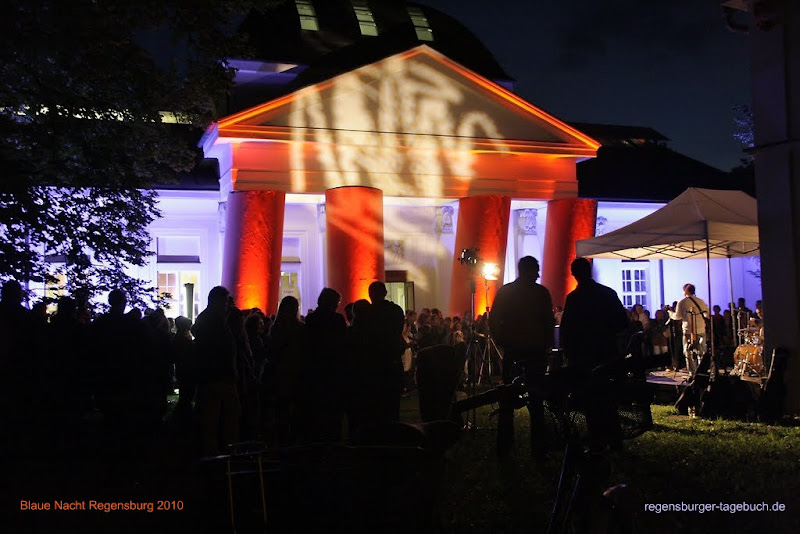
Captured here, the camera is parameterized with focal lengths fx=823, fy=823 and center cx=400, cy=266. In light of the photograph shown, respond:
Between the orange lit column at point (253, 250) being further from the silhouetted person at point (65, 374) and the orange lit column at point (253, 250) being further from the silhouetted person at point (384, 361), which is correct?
the silhouetted person at point (384, 361)

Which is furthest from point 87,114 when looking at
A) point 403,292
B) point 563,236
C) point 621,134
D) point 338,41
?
point 621,134

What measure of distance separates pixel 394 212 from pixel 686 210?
1467cm

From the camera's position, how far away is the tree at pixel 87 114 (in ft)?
33.3

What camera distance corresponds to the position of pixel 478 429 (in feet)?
35.2

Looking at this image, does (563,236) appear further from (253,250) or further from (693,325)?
(253,250)

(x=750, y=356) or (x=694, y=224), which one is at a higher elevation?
(x=694, y=224)

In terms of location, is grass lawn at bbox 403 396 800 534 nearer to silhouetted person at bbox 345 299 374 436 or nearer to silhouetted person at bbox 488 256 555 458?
silhouetted person at bbox 488 256 555 458

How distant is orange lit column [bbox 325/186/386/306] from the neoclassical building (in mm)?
31

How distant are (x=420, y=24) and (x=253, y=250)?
15.6m

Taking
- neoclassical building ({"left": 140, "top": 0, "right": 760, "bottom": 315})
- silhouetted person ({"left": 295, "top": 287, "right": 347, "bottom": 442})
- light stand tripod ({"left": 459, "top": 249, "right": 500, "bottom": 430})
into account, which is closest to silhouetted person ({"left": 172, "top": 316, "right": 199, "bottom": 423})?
silhouetted person ({"left": 295, "top": 287, "right": 347, "bottom": 442})

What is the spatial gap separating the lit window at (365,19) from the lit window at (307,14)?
1792 millimetres

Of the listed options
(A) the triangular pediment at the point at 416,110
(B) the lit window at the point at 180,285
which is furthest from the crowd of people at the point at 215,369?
(B) the lit window at the point at 180,285

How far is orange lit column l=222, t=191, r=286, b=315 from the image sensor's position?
20.4m

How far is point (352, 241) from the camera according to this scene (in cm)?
2094
